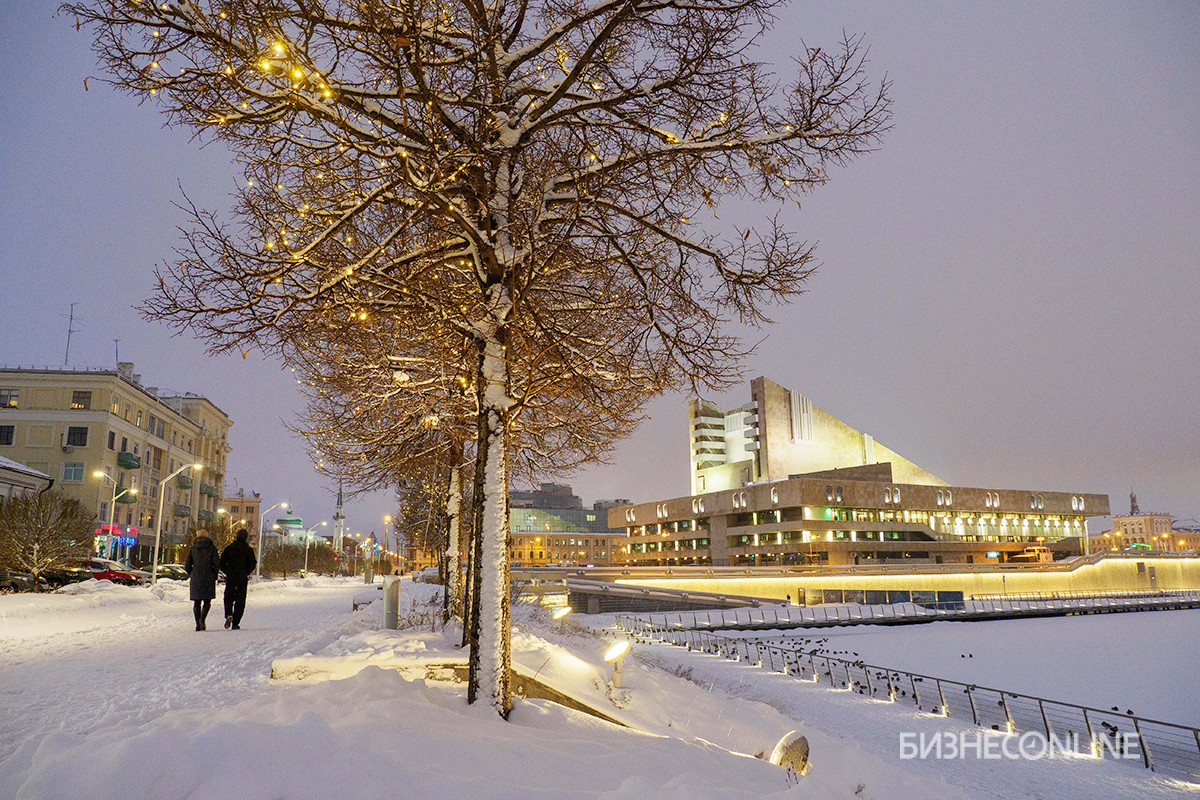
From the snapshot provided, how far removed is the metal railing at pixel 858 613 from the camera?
4305 cm

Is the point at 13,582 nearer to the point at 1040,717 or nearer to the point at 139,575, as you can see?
the point at 139,575

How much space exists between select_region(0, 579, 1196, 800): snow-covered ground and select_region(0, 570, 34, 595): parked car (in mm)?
13913

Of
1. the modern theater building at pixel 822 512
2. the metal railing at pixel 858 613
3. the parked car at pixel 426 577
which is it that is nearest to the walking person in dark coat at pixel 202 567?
the metal railing at pixel 858 613

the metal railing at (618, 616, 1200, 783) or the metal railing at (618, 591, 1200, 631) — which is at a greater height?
the metal railing at (618, 616, 1200, 783)

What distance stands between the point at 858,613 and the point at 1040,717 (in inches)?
1170

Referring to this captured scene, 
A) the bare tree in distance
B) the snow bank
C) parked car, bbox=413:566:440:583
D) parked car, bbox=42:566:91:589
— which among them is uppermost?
the bare tree in distance

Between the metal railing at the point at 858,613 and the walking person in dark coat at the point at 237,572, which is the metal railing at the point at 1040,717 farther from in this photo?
the walking person in dark coat at the point at 237,572

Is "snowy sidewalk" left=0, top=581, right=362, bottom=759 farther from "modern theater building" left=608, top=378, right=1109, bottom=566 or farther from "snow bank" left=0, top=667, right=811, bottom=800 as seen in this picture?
"modern theater building" left=608, top=378, right=1109, bottom=566

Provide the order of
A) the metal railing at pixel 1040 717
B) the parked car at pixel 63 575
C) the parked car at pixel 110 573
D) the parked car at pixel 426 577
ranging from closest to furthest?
the metal railing at pixel 1040 717
the parked car at pixel 63 575
the parked car at pixel 110 573
the parked car at pixel 426 577

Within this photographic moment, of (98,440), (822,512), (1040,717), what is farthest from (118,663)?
(822,512)

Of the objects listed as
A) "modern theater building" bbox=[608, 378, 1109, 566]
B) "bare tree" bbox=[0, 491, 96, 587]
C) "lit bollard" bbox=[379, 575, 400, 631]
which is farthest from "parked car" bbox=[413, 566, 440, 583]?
"modern theater building" bbox=[608, 378, 1109, 566]

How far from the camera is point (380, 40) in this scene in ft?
17.9

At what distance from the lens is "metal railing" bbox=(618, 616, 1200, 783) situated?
51.6 feet

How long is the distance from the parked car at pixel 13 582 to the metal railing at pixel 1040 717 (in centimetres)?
2596
